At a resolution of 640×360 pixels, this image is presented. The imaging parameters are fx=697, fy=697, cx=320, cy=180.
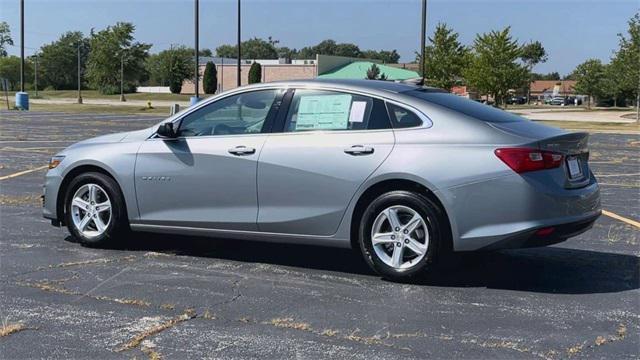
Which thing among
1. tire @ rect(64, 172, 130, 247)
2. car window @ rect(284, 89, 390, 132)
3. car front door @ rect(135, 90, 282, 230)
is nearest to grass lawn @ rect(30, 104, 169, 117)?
tire @ rect(64, 172, 130, 247)

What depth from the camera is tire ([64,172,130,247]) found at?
254 inches

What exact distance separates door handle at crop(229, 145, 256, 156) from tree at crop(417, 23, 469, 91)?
43296 mm

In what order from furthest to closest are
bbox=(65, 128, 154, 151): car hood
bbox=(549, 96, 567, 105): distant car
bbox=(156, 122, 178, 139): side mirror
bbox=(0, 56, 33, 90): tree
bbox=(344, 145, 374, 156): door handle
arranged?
bbox=(549, 96, 567, 105): distant car → bbox=(0, 56, 33, 90): tree → bbox=(65, 128, 154, 151): car hood → bbox=(156, 122, 178, 139): side mirror → bbox=(344, 145, 374, 156): door handle

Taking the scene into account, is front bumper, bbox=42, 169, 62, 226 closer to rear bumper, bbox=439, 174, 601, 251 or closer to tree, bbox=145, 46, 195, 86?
rear bumper, bbox=439, 174, 601, 251

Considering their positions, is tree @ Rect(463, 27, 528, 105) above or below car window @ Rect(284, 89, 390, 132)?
above

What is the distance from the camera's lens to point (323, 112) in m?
5.77

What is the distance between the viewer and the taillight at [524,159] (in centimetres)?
503

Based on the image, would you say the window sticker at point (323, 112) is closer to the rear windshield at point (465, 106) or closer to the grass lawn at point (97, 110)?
the rear windshield at point (465, 106)

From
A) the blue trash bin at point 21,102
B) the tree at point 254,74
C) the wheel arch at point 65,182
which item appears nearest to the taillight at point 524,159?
the wheel arch at point 65,182

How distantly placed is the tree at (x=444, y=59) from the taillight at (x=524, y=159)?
43.7m

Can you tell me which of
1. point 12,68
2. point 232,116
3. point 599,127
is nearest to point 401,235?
point 232,116

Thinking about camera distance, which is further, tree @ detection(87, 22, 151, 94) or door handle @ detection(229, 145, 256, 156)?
tree @ detection(87, 22, 151, 94)

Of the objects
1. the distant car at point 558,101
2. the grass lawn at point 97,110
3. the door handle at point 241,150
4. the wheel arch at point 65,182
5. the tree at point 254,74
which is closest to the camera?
the door handle at point 241,150

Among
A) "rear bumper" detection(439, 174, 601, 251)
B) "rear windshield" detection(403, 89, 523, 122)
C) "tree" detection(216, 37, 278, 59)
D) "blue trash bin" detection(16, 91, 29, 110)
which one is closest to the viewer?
"rear bumper" detection(439, 174, 601, 251)
